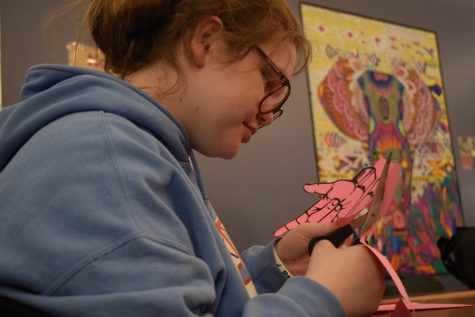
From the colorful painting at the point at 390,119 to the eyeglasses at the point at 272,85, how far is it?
1018mm

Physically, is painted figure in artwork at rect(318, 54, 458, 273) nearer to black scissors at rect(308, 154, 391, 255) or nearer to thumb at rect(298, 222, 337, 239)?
thumb at rect(298, 222, 337, 239)

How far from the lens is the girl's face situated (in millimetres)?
675

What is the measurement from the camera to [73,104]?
48cm

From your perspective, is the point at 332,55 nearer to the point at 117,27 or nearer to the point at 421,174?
the point at 421,174

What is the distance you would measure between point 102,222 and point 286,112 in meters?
1.39

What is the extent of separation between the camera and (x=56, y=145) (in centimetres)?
43

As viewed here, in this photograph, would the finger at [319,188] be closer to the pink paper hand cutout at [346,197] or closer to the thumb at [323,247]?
the pink paper hand cutout at [346,197]

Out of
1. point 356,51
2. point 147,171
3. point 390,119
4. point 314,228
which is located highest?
point 356,51

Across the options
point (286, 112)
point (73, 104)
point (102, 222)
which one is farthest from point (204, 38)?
point (286, 112)

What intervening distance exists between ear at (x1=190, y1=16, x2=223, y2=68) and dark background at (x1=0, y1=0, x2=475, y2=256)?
46 centimetres

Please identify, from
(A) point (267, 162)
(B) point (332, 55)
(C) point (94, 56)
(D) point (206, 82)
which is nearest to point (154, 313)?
(D) point (206, 82)

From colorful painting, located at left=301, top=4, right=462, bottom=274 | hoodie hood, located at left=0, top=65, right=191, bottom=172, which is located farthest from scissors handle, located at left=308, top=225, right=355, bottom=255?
colorful painting, located at left=301, top=4, right=462, bottom=274

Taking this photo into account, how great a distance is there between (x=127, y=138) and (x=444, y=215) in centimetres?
182

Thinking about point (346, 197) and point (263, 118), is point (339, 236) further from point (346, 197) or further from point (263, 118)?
point (263, 118)
